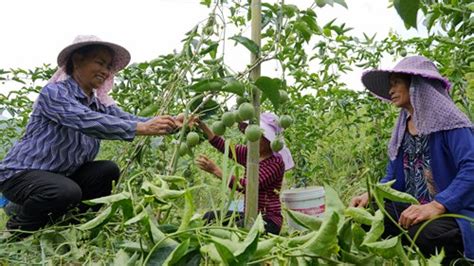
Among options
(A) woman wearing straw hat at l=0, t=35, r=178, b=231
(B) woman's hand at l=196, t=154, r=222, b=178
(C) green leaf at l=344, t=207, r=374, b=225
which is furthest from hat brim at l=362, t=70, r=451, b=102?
(C) green leaf at l=344, t=207, r=374, b=225

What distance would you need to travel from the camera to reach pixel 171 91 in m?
1.65

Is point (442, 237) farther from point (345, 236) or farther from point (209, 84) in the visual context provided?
point (345, 236)

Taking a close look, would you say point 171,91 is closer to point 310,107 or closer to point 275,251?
point 275,251

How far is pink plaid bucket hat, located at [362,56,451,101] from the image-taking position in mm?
1762

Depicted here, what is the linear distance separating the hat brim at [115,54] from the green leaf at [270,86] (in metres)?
0.97

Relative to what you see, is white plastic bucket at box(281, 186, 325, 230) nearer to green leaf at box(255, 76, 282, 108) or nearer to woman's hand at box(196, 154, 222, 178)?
woman's hand at box(196, 154, 222, 178)

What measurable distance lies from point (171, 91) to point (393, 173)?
933 mm

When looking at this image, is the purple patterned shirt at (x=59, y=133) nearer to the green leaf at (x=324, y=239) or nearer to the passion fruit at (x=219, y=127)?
the passion fruit at (x=219, y=127)

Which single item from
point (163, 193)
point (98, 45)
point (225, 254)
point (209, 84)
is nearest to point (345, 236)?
point (225, 254)

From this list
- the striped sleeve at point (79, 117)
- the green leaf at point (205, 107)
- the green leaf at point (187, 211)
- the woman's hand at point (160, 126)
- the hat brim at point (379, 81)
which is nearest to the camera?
the green leaf at point (187, 211)

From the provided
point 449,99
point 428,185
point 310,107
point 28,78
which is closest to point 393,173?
point 428,185

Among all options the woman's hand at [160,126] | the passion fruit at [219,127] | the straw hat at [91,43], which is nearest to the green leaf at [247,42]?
the passion fruit at [219,127]

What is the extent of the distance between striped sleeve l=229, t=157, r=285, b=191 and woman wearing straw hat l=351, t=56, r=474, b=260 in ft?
1.27

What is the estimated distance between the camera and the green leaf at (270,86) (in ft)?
3.88
